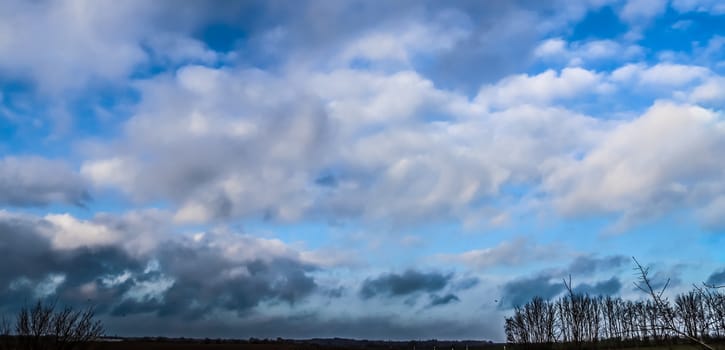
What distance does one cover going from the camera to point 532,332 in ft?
385

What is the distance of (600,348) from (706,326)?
114534mm

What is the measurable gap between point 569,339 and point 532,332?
726 cm

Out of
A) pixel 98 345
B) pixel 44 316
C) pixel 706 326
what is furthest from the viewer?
pixel 98 345

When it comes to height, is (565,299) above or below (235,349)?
A: above

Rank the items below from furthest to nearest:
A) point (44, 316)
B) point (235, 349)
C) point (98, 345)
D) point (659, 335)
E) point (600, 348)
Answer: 1. point (235, 349)
2. point (600, 348)
3. point (98, 345)
4. point (44, 316)
5. point (659, 335)

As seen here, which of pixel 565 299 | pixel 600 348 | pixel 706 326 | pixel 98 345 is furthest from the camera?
pixel 565 299

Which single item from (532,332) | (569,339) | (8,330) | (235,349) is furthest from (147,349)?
(8,330)

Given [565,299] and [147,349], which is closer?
[147,349]

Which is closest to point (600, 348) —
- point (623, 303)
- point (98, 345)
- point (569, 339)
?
point (569, 339)

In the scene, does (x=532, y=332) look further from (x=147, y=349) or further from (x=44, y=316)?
(x=44, y=316)

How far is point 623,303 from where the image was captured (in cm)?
14075

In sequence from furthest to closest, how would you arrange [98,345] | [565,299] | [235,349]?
[235,349] < [565,299] < [98,345]

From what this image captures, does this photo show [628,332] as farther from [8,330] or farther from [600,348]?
[600,348]

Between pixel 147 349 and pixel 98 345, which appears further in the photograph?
pixel 147 349
